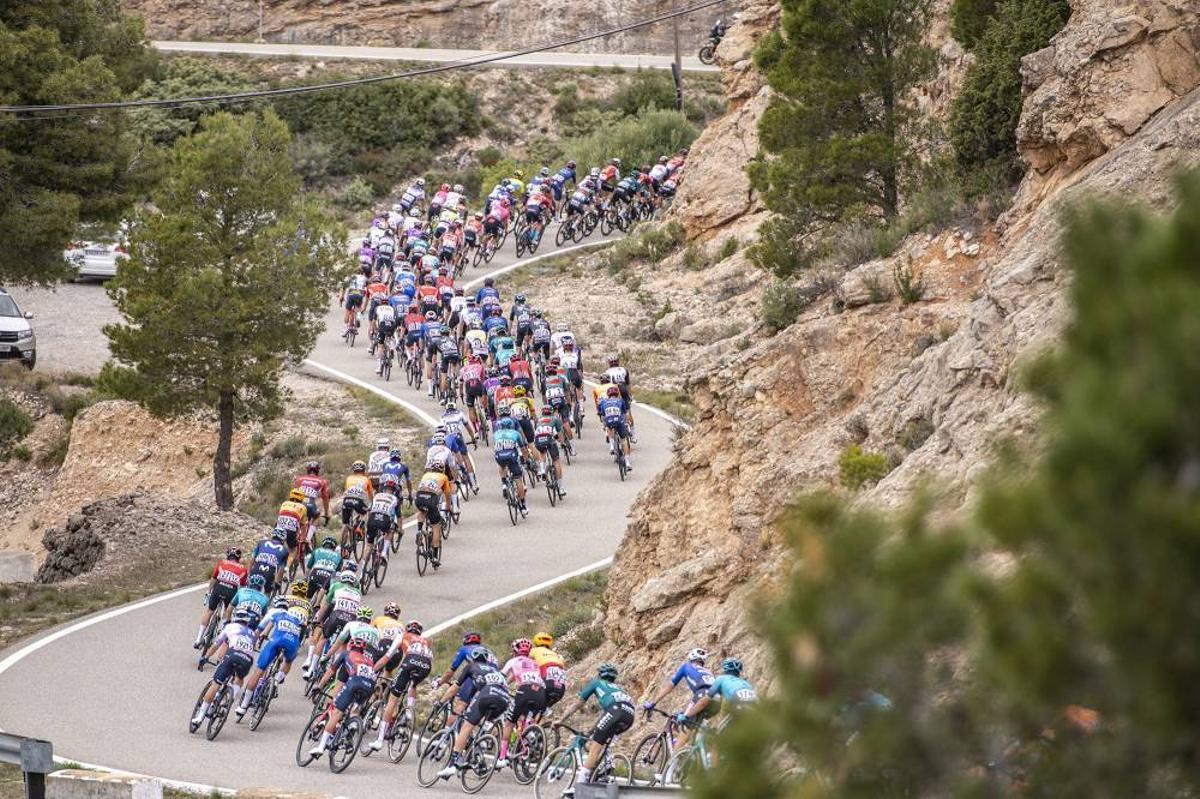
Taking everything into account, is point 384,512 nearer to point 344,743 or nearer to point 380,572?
point 380,572

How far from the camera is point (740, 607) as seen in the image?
653 inches

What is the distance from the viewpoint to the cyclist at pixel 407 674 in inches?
671

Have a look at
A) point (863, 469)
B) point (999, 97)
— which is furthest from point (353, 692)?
point (999, 97)

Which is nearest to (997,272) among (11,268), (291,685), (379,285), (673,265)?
(291,685)

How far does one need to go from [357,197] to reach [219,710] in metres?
41.8

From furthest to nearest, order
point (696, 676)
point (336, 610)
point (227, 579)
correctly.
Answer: point (227, 579) < point (336, 610) < point (696, 676)

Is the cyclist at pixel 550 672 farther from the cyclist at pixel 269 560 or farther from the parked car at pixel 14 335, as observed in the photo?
the parked car at pixel 14 335

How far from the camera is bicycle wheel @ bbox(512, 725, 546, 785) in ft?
53.1

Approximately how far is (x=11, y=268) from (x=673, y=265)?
677 inches

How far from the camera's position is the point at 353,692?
650 inches

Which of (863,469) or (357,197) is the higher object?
(863,469)

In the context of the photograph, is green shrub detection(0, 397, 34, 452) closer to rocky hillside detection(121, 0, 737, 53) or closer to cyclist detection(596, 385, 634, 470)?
cyclist detection(596, 385, 634, 470)

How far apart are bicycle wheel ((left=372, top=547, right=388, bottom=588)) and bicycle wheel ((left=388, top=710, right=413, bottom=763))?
7.04 meters

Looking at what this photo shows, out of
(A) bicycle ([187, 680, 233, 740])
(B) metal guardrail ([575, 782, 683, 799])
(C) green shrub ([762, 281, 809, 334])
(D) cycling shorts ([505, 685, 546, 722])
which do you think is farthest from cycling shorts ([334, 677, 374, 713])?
(C) green shrub ([762, 281, 809, 334])
